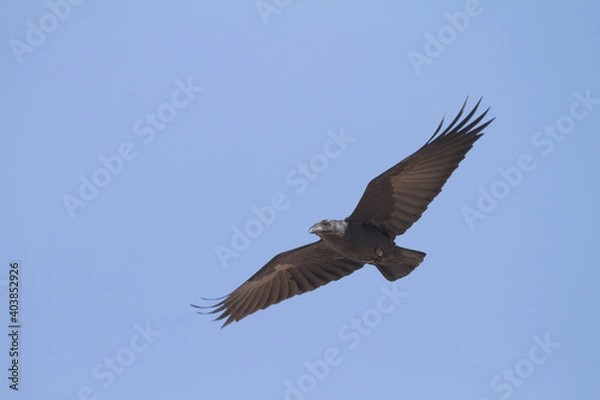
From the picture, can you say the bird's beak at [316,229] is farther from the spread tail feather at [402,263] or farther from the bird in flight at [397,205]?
the spread tail feather at [402,263]

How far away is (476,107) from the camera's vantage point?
17.0m

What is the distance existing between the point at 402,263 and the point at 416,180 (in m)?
1.50

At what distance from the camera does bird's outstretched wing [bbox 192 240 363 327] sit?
18.9m

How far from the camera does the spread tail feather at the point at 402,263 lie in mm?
17188

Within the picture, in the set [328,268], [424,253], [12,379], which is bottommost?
[424,253]

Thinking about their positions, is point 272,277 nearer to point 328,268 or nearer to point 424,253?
point 328,268

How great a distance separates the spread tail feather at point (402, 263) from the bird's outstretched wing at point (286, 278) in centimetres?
146

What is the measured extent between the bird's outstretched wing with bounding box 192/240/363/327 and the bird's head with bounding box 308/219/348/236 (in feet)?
4.69

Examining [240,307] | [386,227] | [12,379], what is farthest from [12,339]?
[386,227]

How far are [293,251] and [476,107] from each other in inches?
178

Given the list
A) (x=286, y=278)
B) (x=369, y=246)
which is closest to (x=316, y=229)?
(x=369, y=246)

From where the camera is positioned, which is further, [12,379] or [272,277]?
[272,277]

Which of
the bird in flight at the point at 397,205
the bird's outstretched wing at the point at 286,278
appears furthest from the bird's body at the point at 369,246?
the bird's outstretched wing at the point at 286,278

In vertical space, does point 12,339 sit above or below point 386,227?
above
